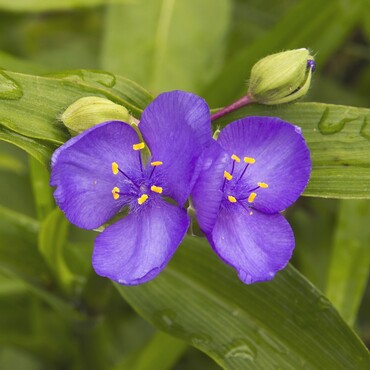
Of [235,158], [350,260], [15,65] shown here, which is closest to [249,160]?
[235,158]

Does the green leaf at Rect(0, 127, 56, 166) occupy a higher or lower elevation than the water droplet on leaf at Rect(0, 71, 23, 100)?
lower

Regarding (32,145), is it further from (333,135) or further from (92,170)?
(333,135)

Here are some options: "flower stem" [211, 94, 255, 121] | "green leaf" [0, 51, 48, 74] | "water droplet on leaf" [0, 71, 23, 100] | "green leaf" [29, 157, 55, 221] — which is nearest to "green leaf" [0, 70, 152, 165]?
"water droplet on leaf" [0, 71, 23, 100]

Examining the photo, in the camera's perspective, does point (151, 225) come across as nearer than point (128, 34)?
Yes

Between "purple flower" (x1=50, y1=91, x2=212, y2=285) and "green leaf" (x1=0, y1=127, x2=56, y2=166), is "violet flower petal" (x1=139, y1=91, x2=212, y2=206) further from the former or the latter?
"green leaf" (x1=0, y1=127, x2=56, y2=166)

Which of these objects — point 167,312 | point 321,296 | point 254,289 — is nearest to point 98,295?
point 167,312

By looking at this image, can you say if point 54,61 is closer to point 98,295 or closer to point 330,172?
point 98,295
